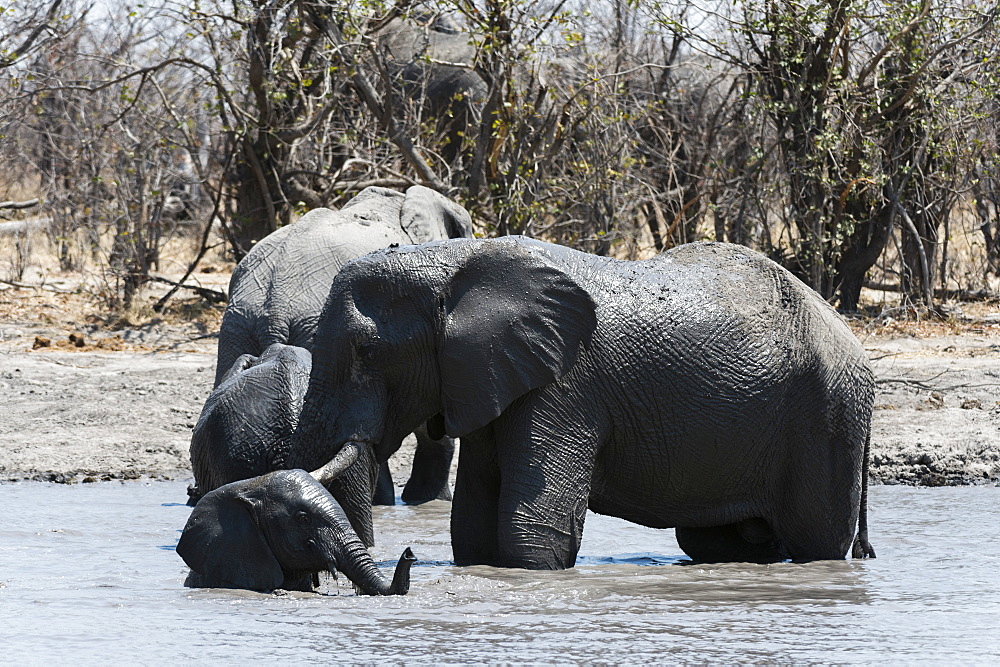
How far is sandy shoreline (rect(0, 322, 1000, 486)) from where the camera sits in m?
9.85

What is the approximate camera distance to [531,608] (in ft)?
18.4

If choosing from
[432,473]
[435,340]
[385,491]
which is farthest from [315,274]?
[435,340]

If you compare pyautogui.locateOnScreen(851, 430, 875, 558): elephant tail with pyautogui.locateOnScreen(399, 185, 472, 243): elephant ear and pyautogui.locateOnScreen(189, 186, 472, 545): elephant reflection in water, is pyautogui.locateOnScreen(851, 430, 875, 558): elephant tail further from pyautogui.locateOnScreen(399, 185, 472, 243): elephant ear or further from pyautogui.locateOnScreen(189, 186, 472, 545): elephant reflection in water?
pyautogui.locateOnScreen(399, 185, 472, 243): elephant ear

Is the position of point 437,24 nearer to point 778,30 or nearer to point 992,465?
point 778,30

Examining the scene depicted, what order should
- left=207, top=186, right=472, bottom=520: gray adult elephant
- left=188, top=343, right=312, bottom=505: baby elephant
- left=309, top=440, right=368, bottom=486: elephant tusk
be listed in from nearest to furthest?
left=309, top=440, right=368, bottom=486: elephant tusk, left=188, top=343, right=312, bottom=505: baby elephant, left=207, top=186, right=472, bottom=520: gray adult elephant

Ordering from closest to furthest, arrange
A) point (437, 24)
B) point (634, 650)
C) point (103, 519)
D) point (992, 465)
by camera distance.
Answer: point (634, 650)
point (103, 519)
point (992, 465)
point (437, 24)

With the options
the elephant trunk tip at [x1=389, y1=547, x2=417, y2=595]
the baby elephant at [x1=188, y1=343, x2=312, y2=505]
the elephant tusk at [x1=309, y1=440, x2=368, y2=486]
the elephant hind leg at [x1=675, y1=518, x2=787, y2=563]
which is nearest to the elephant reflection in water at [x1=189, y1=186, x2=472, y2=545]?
the baby elephant at [x1=188, y1=343, x2=312, y2=505]

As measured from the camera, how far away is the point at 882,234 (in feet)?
48.1

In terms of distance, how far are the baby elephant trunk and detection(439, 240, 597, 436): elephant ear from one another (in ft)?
1.88

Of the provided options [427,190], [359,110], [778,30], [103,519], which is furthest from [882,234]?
[103,519]

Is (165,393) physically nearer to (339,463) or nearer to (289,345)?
(289,345)

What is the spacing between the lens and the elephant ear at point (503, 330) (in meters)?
5.94

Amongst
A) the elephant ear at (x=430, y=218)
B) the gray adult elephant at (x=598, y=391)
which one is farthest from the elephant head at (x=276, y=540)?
the elephant ear at (x=430, y=218)

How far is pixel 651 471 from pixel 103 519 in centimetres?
336
